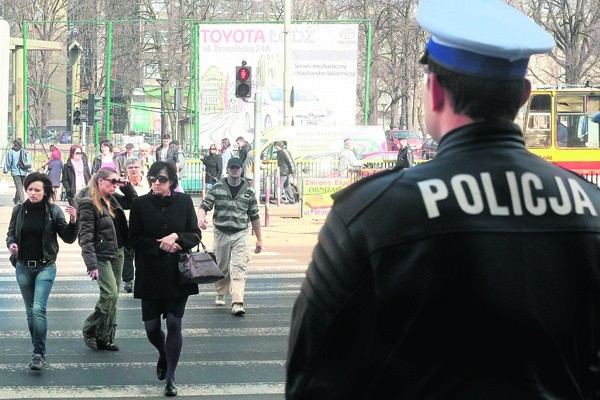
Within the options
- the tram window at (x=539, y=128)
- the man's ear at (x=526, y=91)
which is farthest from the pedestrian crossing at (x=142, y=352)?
the tram window at (x=539, y=128)

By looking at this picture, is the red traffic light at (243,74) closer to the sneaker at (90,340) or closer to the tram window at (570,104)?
the tram window at (570,104)

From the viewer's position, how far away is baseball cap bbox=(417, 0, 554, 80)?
2.29 m

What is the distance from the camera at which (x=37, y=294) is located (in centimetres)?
971

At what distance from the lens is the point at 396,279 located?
87.0 inches

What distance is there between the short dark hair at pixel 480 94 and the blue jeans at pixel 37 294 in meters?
7.69

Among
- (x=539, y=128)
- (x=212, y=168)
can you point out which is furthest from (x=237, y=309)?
(x=212, y=168)

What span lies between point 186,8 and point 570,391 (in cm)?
5978

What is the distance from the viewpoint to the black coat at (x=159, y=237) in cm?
859

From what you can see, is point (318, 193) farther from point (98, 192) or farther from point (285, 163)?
point (98, 192)

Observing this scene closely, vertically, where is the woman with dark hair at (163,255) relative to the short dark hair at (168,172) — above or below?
below

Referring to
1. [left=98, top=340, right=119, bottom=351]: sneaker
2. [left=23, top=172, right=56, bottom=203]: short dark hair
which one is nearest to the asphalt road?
[left=98, top=340, right=119, bottom=351]: sneaker

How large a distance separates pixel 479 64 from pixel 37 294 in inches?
311

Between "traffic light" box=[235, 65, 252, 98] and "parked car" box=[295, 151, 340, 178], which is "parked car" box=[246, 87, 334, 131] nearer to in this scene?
"parked car" box=[295, 151, 340, 178]

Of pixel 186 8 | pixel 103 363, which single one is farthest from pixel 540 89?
pixel 186 8
